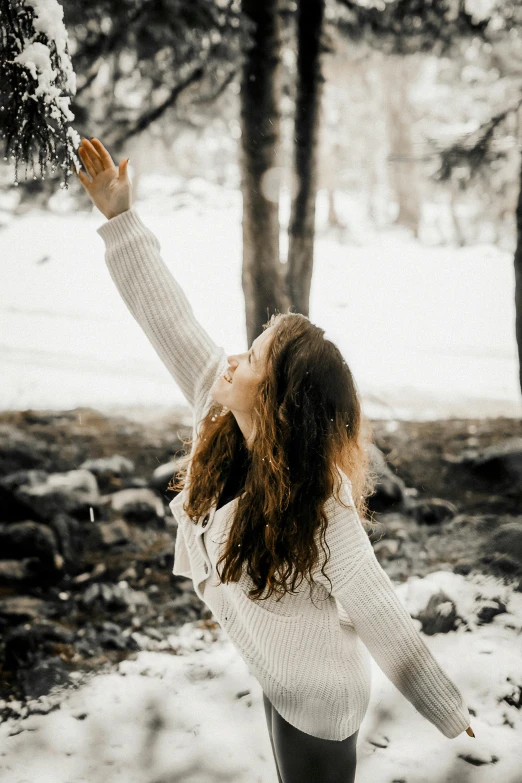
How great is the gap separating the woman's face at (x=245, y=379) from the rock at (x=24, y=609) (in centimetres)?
201

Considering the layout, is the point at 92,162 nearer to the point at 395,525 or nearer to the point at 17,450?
the point at 17,450

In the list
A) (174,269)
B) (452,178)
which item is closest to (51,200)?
(174,269)

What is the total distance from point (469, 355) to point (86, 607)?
2.79 m

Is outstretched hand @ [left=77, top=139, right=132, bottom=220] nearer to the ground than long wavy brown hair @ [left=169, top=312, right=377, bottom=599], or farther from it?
farther from it

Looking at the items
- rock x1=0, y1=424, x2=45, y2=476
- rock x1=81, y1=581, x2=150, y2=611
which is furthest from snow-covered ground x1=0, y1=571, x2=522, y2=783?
rock x1=0, y1=424, x2=45, y2=476

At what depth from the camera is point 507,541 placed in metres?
3.25

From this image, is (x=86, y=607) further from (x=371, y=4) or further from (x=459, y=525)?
(x=371, y=4)

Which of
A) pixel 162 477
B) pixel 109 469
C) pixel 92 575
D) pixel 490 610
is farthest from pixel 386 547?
pixel 109 469

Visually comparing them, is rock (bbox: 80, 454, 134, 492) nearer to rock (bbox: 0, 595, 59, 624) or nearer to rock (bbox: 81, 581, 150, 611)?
rock (bbox: 81, 581, 150, 611)

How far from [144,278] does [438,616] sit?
7.61ft

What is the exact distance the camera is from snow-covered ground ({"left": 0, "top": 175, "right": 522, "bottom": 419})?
361 centimetres

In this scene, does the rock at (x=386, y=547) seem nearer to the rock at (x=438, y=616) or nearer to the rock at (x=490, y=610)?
the rock at (x=438, y=616)

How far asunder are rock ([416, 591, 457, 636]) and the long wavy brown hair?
1860mm

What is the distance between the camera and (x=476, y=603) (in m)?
2.93
